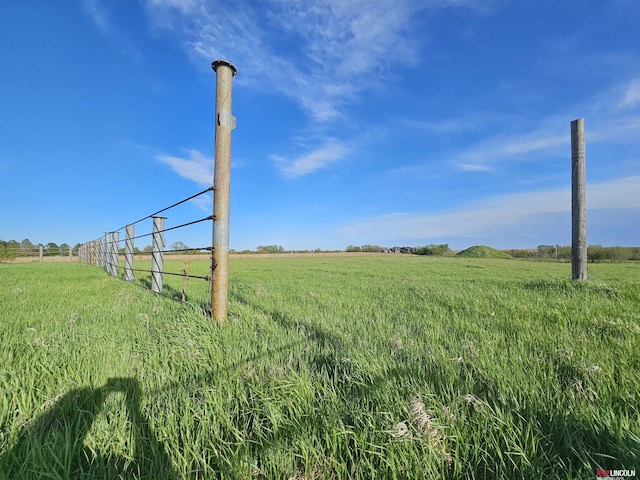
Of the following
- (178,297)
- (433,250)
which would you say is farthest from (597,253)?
(178,297)

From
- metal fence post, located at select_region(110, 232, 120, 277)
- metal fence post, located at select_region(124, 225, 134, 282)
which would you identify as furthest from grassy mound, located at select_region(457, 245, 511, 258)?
metal fence post, located at select_region(124, 225, 134, 282)

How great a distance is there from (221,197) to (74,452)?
222 centimetres

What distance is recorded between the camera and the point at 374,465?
119 cm

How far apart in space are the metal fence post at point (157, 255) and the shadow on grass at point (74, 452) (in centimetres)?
424

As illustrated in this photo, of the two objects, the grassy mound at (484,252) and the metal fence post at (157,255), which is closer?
the metal fence post at (157,255)

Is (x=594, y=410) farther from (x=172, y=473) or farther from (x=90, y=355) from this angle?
(x=90, y=355)

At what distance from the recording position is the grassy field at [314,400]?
117 cm

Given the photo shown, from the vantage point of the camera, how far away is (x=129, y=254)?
23.7 ft

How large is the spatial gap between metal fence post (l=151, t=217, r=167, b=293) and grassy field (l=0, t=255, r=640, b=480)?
103 inches

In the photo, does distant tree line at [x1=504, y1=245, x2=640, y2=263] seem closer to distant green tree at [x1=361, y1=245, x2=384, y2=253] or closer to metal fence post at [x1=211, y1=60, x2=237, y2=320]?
distant green tree at [x1=361, y1=245, x2=384, y2=253]

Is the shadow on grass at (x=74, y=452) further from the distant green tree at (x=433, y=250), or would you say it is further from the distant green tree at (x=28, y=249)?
the distant green tree at (x=433, y=250)

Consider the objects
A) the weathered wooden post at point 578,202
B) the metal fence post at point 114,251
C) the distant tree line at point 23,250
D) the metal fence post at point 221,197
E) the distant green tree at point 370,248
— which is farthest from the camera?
the distant green tree at point 370,248
